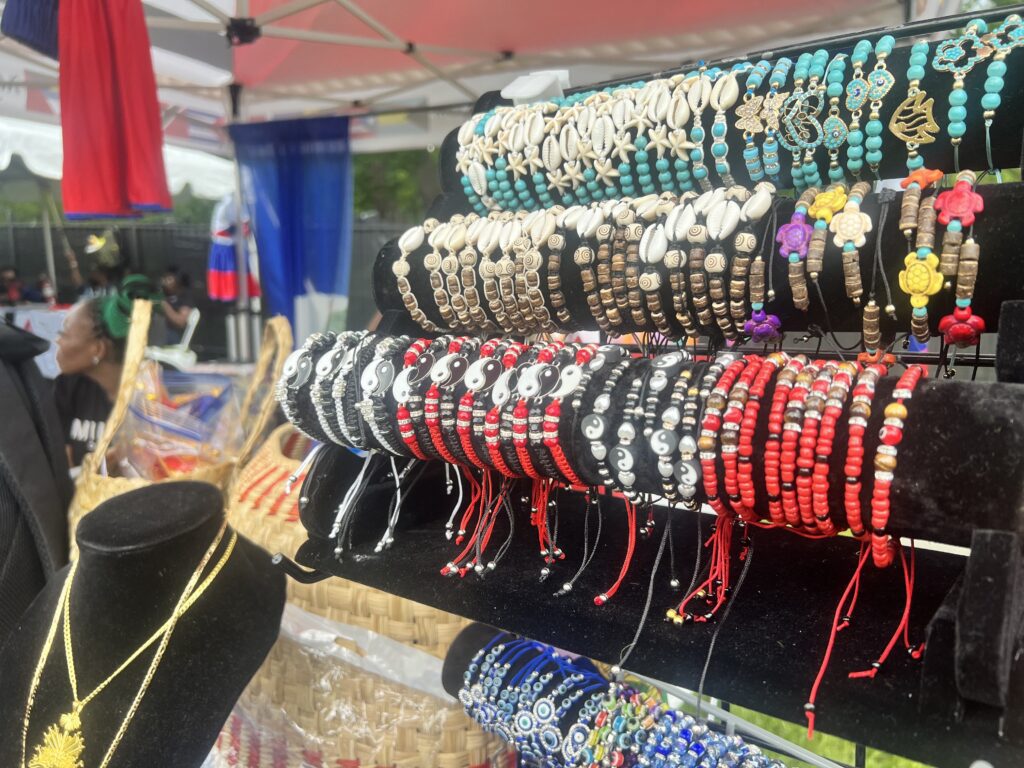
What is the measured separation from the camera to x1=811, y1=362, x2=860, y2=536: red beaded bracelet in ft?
1.31

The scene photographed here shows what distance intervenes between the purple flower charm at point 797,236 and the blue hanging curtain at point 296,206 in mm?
2675

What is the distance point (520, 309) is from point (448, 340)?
0.07m

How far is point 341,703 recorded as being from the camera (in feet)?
3.19

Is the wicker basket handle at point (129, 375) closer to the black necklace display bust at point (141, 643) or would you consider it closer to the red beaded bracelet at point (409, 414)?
the black necklace display bust at point (141, 643)

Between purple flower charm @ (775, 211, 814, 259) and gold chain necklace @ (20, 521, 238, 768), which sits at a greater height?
purple flower charm @ (775, 211, 814, 259)

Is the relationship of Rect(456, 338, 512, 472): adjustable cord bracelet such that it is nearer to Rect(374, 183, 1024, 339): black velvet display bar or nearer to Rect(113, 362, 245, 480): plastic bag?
Rect(374, 183, 1024, 339): black velvet display bar

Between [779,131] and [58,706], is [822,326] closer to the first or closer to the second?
[779,131]

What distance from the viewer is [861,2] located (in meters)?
1.97

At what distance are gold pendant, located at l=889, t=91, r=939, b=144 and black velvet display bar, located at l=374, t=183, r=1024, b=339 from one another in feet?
0.18

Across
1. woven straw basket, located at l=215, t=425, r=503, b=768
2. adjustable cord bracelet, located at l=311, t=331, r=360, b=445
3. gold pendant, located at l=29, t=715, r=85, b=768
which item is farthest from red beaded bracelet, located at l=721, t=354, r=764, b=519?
gold pendant, located at l=29, t=715, r=85, b=768

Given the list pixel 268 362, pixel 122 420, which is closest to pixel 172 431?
pixel 122 420

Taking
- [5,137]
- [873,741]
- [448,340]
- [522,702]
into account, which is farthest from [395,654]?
[5,137]

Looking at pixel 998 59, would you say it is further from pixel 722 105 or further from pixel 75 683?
pixel 75 683

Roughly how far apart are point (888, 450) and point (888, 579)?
23cm
